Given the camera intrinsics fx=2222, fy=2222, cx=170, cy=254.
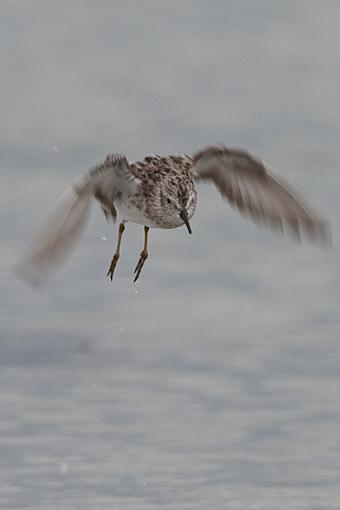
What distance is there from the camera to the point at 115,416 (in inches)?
647

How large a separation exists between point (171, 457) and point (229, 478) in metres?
0.56

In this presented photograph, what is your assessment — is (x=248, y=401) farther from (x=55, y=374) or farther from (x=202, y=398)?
(x=55, y=374)

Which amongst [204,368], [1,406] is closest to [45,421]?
[1,406]

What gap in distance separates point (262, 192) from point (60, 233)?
1767 millimetres

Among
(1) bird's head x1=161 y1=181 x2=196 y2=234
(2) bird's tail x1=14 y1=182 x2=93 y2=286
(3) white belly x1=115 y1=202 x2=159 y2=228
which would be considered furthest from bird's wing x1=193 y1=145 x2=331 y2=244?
(2) bird's tail x1=14 y1=182 x2=93 y2=286

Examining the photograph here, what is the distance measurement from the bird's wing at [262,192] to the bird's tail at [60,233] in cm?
118

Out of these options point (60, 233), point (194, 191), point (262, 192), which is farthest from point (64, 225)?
point (262, 192)

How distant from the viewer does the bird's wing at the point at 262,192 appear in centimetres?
1609

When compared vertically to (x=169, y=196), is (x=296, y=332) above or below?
below

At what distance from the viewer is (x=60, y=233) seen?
15.3 metres

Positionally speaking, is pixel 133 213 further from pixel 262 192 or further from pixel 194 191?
pixel 262 192

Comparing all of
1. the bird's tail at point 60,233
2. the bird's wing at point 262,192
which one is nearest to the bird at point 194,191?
the bird's wing at point 262,192

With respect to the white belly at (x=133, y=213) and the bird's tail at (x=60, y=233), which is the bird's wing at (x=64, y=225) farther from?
the white belly at (x=133, y=213)

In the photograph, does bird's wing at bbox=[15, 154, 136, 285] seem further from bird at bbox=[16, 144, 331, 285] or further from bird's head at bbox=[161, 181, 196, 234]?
bird's head at bbox=[161, 181, 196, 234]
